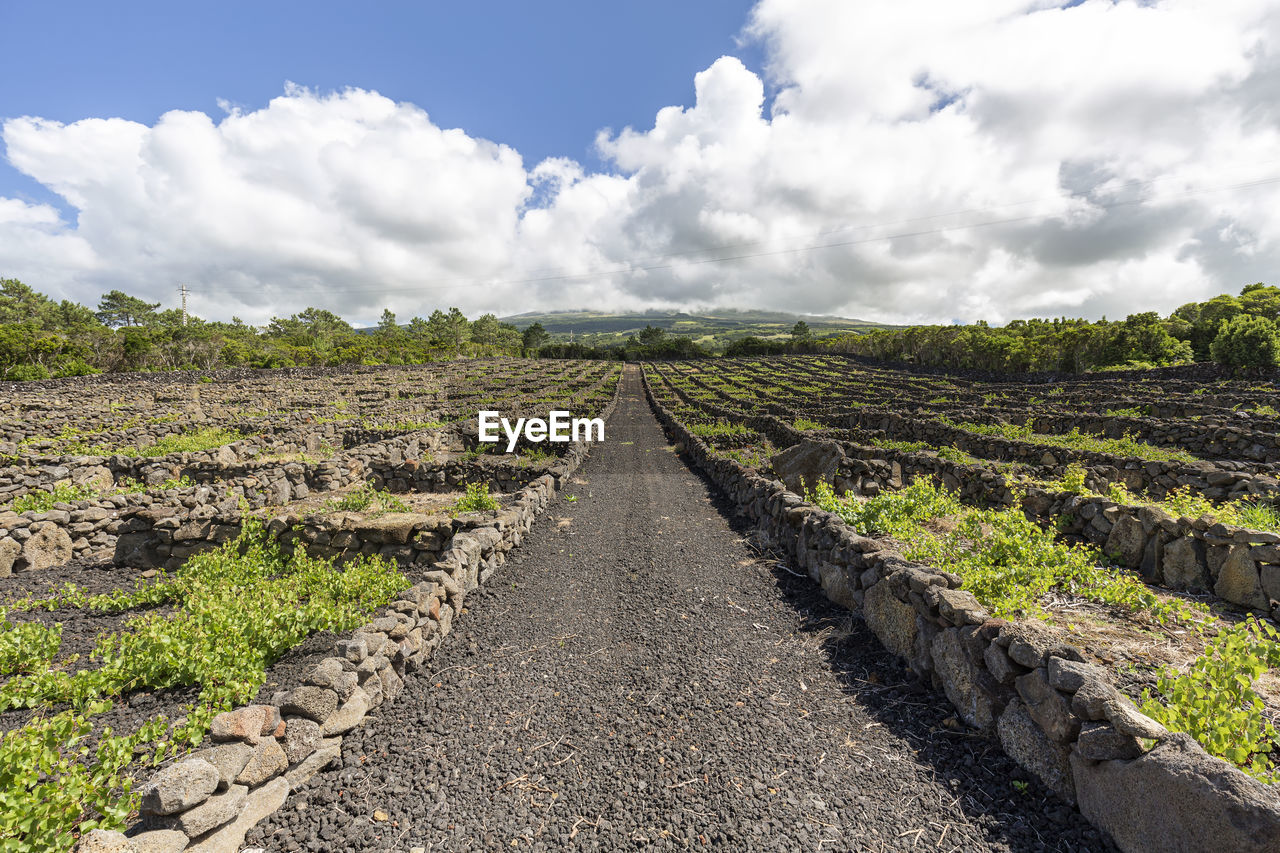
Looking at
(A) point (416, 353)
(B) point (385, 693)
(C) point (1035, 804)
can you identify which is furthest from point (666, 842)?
(A) point (416, 353)

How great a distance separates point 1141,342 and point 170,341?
417 ft

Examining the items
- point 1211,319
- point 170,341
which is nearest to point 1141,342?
point 1211,319

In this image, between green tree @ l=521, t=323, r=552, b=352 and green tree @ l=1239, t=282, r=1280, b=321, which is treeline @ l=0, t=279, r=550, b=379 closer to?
green tree @ l=521, t=323, r=552, b=352

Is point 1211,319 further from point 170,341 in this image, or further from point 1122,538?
point 170,341

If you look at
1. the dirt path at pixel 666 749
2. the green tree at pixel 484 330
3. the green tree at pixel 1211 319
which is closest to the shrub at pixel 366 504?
the dirt path at pixel 666 749

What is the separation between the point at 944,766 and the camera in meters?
4.17

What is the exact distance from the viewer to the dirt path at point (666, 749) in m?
3.62

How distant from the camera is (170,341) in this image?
71.4m

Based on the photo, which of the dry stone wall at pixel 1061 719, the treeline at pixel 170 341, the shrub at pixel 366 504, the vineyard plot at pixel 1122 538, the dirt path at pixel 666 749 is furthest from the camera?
the treeline at pixel 170 341

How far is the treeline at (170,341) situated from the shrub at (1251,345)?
99.6 meters

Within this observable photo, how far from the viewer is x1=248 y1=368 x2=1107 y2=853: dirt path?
3.62 m

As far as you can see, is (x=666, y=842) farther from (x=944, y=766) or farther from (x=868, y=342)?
(x=868, y=342)

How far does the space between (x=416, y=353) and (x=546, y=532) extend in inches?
3689

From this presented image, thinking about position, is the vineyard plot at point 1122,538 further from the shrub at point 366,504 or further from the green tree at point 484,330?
the green tree at point 484,330
